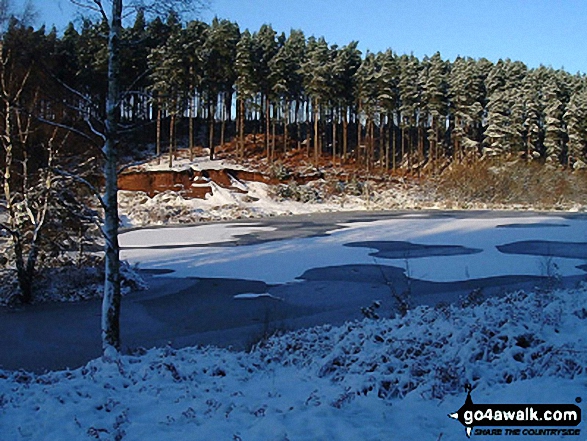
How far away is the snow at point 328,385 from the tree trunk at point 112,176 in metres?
0.99

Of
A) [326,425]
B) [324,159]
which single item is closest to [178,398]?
[326,425]

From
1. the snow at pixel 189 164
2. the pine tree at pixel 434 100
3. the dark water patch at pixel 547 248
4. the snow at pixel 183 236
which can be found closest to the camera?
the dark water patch at pixel 547 248

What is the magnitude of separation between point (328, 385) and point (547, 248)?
1533cm

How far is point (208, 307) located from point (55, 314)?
3333mm

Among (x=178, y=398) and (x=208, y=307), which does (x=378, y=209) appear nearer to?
(x=208, y=307)

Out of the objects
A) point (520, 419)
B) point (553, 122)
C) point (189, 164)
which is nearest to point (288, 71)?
point (189, 164)

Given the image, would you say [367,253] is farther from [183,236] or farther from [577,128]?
[577,128]

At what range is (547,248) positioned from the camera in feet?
57.6

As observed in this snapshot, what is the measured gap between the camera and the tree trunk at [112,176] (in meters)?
6.71

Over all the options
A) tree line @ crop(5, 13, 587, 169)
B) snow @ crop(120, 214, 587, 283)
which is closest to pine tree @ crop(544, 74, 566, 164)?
tree line @ crop(5, 13, 587, 169)

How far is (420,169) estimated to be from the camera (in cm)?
5453

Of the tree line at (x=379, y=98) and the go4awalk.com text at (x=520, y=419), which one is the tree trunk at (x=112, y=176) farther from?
the tree line at (x=379, y=98)

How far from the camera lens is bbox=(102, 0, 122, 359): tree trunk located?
6.71m

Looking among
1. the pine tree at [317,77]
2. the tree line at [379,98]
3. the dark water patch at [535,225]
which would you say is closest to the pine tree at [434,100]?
the tree line at [379,98]
